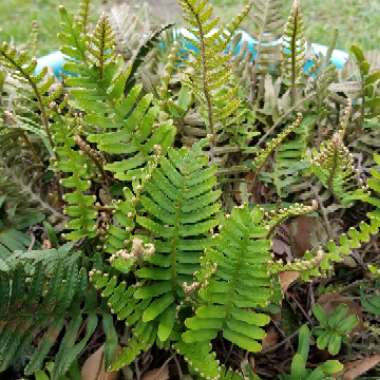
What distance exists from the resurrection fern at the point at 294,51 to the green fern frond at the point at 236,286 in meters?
0.30

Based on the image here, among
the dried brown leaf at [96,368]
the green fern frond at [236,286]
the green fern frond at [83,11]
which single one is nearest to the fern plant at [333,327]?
the green fern frond at [236,286]

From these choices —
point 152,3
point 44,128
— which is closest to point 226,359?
point 44,128

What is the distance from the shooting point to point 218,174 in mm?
770

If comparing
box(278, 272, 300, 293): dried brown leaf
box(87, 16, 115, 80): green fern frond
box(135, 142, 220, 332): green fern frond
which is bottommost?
box(278, 272, 300, 293): dried brown leaf

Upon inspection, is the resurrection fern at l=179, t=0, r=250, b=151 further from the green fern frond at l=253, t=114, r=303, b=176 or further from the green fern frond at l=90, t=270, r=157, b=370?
the green fern frond at l=90, t=270, r=157, b=370

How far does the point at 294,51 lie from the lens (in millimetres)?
796

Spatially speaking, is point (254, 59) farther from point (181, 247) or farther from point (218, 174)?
point (181, 247)

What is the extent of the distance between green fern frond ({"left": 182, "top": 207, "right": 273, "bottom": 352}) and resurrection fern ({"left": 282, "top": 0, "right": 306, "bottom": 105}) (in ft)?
0.99

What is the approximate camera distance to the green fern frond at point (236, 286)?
55 cm

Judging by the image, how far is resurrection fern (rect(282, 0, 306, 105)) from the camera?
0.75 m

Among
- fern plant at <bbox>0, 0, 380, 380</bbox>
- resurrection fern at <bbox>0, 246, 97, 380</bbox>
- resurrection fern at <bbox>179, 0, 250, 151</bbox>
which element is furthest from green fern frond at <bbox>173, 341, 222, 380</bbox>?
resurrection fern at <bbox>179, 0, 250, 151</bbox>

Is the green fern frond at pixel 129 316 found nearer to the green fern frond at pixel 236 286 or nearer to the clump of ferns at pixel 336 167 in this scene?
the green fern frond at pixel 236 286

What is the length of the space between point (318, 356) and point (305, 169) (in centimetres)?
24

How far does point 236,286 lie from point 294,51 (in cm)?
37
